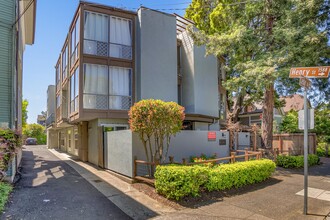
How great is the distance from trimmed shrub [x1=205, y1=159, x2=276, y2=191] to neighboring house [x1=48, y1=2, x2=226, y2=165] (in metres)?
6.49

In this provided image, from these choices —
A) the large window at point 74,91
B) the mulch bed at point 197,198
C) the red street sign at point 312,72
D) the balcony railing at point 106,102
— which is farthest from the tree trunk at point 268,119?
the large window at point 74,91

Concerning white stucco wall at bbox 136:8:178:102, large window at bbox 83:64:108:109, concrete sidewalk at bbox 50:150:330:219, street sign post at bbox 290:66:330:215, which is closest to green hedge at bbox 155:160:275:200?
concrete sidewalk at bbox 50:150:330:219

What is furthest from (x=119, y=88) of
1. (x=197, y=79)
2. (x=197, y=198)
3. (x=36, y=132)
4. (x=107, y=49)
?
(x=36, y=132)

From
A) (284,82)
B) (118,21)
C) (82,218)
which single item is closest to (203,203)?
(82,218)

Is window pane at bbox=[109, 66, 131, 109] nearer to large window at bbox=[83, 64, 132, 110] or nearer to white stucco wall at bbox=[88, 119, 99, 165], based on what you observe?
large window at bbox=[83, 64, 132, 110]

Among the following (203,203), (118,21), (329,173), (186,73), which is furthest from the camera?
(186,73)

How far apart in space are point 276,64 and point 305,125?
6.84m

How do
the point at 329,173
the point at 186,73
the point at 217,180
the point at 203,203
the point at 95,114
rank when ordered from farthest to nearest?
the point at 186,73, the point at 95,114, the point at 329,173, the point at 217,180, the point at 203,203

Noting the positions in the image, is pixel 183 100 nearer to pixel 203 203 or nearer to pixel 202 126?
pixel 202 126

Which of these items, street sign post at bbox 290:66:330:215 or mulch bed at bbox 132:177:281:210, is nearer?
street sign post at bbox 290:66:330:215

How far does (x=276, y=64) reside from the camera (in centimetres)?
1216

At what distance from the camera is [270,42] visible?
13609 mm

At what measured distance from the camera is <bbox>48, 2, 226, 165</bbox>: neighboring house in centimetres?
1343

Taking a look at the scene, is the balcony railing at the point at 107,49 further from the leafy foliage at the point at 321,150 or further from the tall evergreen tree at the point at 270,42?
the leafy foliage at the point at 321,150
